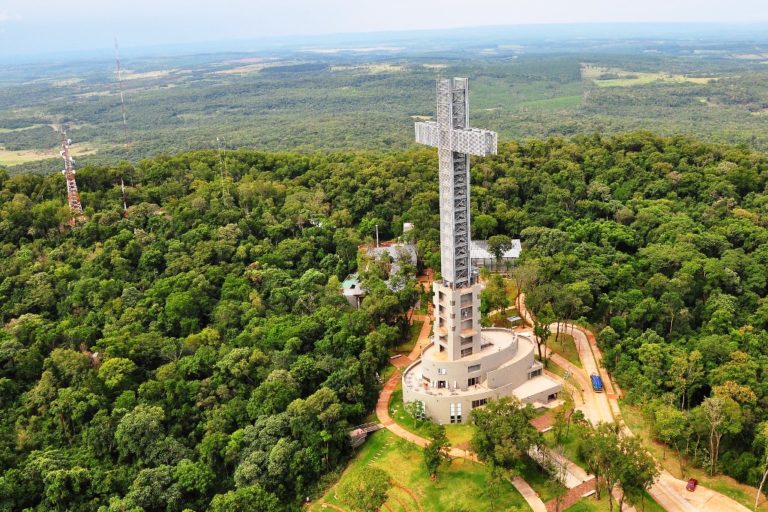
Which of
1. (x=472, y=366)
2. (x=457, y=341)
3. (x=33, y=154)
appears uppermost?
(x=33, y=154)

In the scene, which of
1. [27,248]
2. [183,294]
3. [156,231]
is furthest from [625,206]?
[27,248]

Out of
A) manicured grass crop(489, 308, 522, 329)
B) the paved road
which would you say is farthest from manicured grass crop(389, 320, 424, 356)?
the paved road

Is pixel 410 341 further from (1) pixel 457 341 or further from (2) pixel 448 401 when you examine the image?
(2) pixel 448 401

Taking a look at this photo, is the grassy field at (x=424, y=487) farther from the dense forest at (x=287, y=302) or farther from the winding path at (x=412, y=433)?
the dense forest at (x=287, y=302)

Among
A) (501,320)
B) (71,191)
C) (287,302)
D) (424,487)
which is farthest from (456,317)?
(71,191)

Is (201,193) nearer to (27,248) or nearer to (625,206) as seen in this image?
(27,248)

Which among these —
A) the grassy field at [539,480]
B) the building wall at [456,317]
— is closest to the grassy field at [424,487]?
the grassy field at [539,480]
